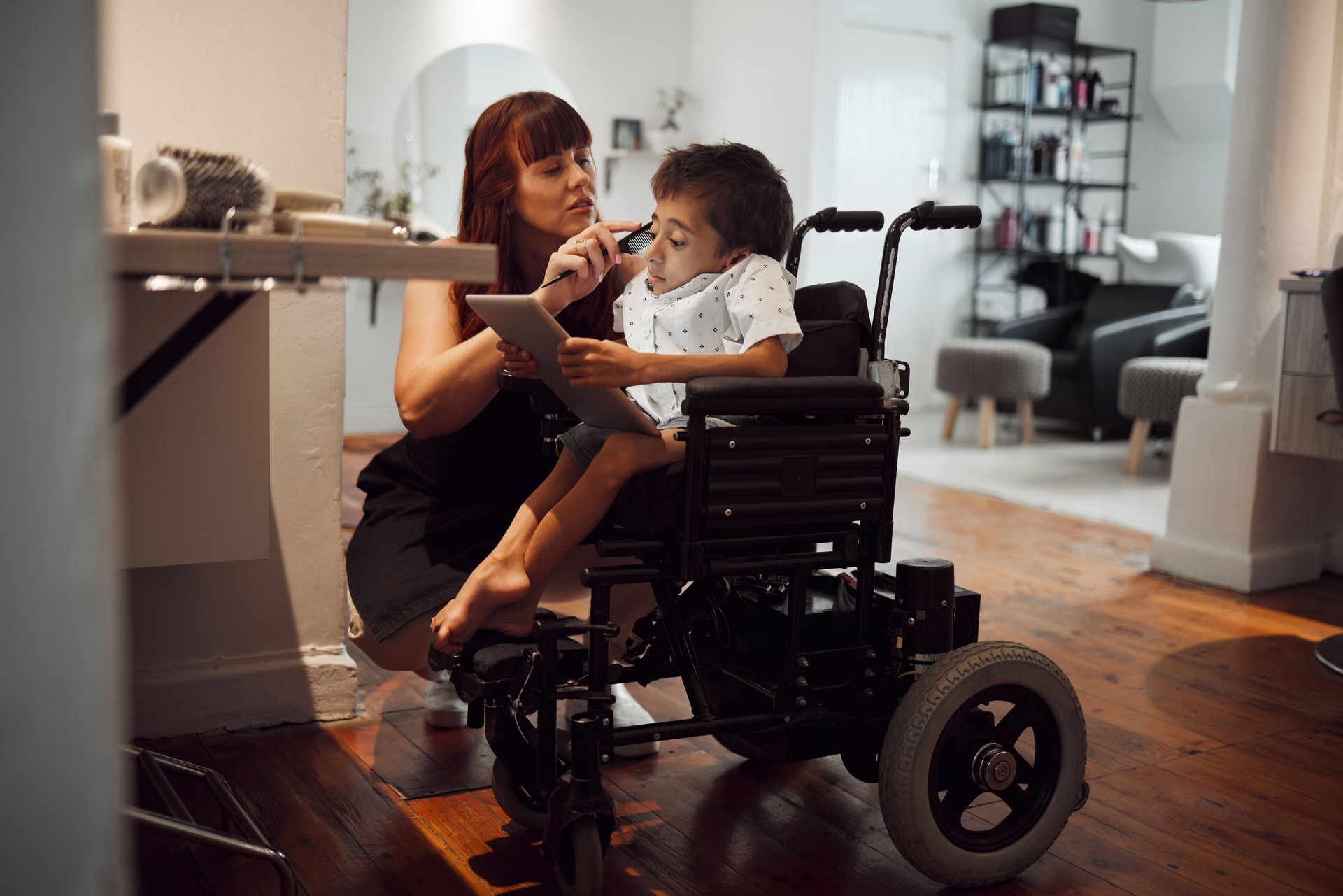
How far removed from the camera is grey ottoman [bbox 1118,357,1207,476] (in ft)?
16.6

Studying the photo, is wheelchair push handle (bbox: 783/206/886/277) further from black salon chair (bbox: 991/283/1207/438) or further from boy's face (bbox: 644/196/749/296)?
black salon chair (bbox: 991/283/1207/438)

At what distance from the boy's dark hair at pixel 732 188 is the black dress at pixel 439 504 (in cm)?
44

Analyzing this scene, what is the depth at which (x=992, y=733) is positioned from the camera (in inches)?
61.1

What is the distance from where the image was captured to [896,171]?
23.0 feet

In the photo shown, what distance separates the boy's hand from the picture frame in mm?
5470

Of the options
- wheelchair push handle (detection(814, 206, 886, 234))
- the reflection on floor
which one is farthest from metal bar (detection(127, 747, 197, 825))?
the reflection on floor

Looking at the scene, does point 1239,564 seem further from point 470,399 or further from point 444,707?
point 470,399

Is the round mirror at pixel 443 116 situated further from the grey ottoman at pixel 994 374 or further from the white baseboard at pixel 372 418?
the grey ottoman at pixel 994 374

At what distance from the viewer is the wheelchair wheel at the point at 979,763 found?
1.47 meters

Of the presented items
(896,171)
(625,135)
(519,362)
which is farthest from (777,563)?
(896,171)

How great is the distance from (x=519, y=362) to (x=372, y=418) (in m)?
4.78

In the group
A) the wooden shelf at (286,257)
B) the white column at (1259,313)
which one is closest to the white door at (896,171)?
the white column at (1259,313)

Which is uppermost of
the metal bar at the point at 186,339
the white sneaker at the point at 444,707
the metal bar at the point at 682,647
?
the metal bar at the point at 186,339

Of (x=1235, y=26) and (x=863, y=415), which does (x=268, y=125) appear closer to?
(x=863, y=415)
